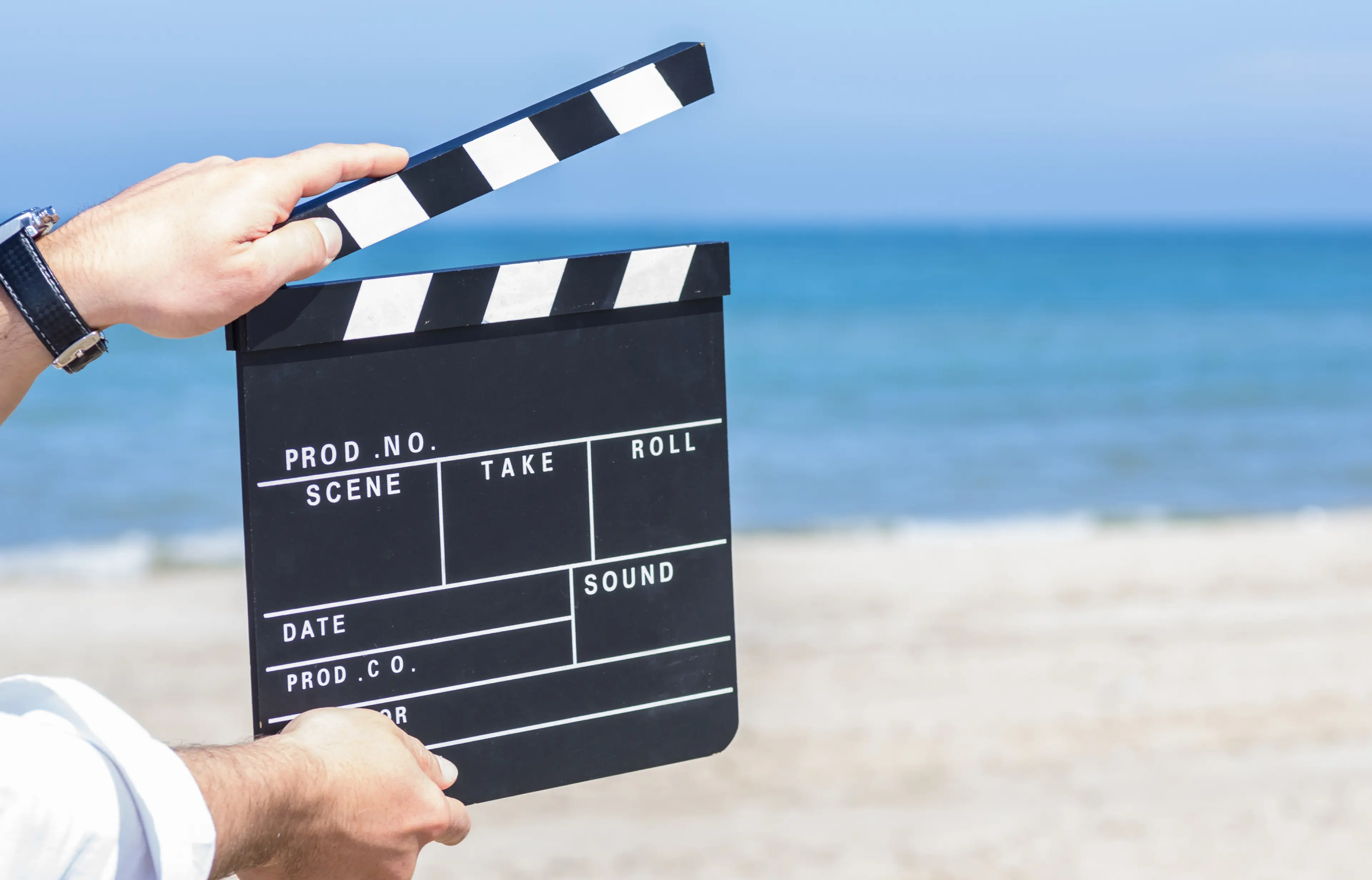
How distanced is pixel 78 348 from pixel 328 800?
61cm

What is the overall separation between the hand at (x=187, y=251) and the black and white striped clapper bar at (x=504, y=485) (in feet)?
0.19

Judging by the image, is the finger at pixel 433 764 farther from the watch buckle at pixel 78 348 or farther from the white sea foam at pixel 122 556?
the white sea foam at pixel 122 556

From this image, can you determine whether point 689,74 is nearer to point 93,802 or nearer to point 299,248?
point 299,248

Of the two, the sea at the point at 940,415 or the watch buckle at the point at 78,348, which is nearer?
the watch buckle at the point at 78,348

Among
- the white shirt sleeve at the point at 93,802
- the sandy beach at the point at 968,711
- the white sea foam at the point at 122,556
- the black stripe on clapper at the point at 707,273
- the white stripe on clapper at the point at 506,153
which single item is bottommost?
the white sea foam at the point at 122,556

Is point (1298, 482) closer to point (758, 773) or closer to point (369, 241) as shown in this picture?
point (758, 773)

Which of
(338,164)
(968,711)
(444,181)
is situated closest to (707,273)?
(444,181)

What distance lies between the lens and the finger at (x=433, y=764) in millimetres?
1543

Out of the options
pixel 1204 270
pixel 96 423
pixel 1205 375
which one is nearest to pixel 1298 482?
pixel 1205 375

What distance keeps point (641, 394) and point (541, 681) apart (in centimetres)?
43

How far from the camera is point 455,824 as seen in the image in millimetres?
1569

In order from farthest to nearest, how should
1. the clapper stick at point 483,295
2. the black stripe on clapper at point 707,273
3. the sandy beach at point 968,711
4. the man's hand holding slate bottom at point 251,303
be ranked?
the sandy beach at point 968,711 < the black stripe on clapper at point 707,273 < the clapper stick at point 483,295 < the man's hand holding slate bottom at point 251,303

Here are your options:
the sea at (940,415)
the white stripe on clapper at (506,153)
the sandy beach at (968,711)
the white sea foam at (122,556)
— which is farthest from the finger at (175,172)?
the sea at (940,415)

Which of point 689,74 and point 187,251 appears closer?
point 187,251
